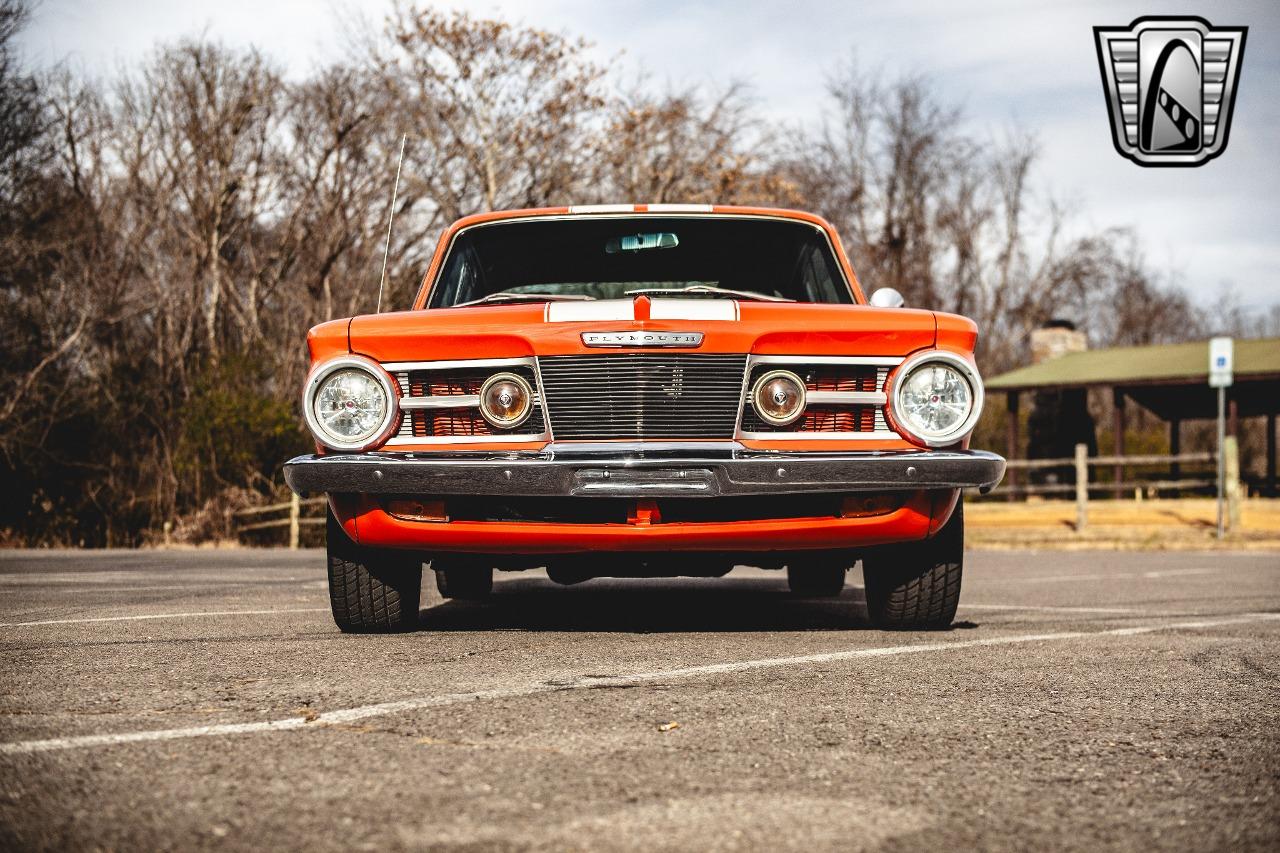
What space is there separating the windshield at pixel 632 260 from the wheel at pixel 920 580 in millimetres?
1316

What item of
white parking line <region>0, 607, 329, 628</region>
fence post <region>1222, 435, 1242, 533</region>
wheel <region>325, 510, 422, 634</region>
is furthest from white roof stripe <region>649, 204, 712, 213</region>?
fence post <region>1222, 435, 1242, 533</region>

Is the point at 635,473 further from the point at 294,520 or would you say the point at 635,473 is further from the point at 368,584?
the point at 294,520

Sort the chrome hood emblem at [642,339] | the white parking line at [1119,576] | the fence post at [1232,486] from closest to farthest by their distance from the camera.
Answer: the chrome hood emblem at [642,339] < the white parking line at [1119,576] < the fence post at [1232,486]

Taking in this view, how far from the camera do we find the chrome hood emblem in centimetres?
459

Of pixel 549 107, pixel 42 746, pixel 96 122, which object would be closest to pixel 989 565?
pixel 42 746

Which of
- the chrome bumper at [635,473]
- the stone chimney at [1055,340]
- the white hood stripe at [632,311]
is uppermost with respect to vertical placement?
the stone chimney at [1055,340]

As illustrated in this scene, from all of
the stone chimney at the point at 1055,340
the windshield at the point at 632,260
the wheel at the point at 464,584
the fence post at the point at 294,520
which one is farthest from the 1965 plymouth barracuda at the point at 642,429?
the stone chimney at the point at 1055,340

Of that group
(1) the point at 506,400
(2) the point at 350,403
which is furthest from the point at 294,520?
(1) the point at 506,400

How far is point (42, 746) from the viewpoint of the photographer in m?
2.85

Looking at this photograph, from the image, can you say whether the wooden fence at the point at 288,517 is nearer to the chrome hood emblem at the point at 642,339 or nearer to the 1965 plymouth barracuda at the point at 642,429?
the 1965 plymouth barracuda at the point at 642,429

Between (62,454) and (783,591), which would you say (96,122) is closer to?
(62,454)

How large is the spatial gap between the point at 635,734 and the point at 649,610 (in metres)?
3.27

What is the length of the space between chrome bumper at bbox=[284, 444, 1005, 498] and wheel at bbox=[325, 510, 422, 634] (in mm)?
446

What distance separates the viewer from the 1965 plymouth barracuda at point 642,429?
4488 mm
